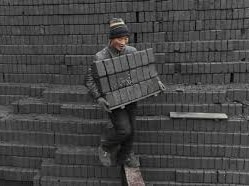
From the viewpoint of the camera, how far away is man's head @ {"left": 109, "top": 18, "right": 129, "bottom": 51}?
398cm

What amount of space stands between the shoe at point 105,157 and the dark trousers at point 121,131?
57mm

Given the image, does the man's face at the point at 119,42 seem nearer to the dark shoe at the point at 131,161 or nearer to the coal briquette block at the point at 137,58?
the coal briquette block at the point at 137,58

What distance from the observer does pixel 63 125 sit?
16.6 ft

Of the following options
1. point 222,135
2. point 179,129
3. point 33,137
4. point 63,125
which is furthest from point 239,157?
point 33,137

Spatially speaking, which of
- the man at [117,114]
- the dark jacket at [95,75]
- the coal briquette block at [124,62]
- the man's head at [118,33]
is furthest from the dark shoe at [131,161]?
the man's head at [118,33]

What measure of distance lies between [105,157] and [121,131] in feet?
1.63

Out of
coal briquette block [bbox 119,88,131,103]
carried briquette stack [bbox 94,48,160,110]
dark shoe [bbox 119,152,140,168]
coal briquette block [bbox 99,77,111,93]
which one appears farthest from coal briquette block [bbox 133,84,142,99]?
dark shoe [bbox 119,152,140,168]

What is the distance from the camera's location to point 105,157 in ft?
14.9

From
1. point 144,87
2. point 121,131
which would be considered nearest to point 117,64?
point 144,87

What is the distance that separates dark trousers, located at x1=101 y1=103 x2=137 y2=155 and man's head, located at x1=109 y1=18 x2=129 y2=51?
2.37ft

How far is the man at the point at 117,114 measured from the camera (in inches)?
158

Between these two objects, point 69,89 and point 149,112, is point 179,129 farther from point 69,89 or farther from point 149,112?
point 69,89

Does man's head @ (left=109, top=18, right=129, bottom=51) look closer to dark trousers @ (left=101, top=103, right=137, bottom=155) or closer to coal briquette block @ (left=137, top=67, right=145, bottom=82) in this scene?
coal briquette block @ (left=137, top=67, right=145, bottom=82)

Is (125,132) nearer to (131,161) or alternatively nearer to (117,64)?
(131,161)
